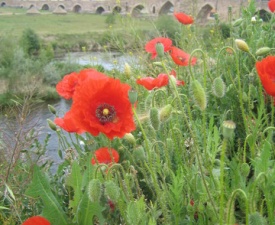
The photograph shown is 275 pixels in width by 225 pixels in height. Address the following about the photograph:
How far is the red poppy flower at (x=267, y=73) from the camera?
1.14 metres

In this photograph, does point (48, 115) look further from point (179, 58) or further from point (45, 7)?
point (45, 7)

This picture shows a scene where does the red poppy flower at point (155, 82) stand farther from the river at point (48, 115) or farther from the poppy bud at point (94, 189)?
the poppy bud at point (94, 189)

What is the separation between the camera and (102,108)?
1037 millimetres

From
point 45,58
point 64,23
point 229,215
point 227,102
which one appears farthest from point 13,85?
point 64,23

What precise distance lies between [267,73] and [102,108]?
0.47 metres

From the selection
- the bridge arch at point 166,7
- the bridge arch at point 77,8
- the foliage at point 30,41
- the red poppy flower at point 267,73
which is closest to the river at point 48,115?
the red poppy flower at point 267,73

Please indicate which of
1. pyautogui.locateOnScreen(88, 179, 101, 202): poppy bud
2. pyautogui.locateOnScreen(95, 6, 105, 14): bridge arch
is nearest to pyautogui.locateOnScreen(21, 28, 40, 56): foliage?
pyautogui.locateOnScreen(88, 179, 101, 202): poppy bud

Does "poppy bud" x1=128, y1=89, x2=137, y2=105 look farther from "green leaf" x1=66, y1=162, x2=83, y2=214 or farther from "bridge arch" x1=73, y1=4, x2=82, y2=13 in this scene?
"bridge arch" x1=73, y1=4, x2=82, y2=13

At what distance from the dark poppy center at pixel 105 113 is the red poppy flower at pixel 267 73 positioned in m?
0.39

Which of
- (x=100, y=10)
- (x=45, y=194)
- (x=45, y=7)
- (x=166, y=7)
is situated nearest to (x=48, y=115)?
(x=45, y=194)

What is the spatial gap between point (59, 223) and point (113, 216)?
0.16 metres

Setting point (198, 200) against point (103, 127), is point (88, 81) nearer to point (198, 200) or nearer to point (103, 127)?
point (103, 127)

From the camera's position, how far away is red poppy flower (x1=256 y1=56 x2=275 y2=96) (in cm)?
114

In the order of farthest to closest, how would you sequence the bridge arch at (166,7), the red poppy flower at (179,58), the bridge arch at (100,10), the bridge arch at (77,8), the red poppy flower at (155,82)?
the bridge arch at (77,8)
the bridge arch at (100,10)
the bridge arch at (166,7)
the red poppy flower at (179,58)
the red poppy flower at (155,82)
